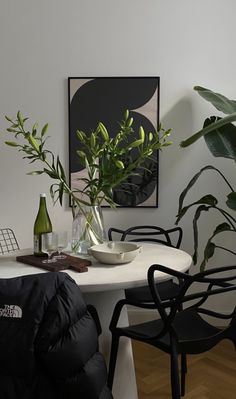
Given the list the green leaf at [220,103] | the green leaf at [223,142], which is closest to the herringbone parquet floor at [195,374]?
the green leaf at [223,142]

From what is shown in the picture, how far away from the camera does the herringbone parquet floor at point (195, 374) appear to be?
7.95 feet

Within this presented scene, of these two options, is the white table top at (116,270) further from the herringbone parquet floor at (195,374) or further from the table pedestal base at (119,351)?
the herringbone parquet floor at (195,374)

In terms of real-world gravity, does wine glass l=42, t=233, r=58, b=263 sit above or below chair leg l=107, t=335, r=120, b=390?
above

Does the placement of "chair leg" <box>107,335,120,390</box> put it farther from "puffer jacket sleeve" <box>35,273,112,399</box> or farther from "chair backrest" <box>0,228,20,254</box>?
"chair backrest" <box>0,228,20,254</box>

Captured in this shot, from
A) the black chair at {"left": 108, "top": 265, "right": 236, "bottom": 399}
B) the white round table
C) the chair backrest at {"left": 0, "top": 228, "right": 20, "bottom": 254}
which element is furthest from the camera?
the chair backrest at {"left": 0, "top": 228, "right": 20, "bottom": 254}

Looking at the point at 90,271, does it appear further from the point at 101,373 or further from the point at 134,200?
the point at 134,200

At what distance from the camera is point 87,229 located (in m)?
2.19

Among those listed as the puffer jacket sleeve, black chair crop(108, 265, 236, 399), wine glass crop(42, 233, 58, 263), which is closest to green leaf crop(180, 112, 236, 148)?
black chair crop(108, 265, 236, 399)

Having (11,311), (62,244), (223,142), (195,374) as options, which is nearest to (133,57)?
(223,142)

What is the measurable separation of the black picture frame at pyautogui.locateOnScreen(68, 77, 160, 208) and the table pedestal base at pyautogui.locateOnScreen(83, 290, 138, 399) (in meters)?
1.31

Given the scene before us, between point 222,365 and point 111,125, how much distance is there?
184 centimetres

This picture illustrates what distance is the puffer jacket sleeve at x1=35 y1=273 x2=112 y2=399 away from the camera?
128 centimetres

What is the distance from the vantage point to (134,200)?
3309 mm

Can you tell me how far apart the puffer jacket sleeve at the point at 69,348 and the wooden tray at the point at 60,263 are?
0.55 metres
